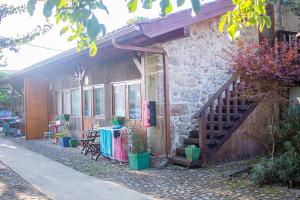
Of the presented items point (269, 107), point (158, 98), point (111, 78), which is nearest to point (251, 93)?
point (269, 107)

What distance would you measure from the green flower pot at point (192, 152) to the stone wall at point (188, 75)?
0.69m

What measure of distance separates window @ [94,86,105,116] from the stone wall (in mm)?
2732

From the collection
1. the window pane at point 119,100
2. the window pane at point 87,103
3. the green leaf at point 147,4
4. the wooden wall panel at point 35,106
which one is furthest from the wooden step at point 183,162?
the wooden wall panel at point 35,106

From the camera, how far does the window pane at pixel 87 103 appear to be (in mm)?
11904

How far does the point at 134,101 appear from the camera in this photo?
9406mm

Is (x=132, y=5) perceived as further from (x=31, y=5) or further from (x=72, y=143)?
(x=72, y=143)

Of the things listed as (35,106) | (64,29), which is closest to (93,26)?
(64,29)

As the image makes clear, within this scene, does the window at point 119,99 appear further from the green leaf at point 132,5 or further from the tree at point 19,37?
the green leaf at point 132,5

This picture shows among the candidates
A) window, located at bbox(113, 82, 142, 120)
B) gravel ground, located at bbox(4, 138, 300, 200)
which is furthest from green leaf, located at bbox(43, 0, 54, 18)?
window, located at bbox(113, 82, 142, 120)

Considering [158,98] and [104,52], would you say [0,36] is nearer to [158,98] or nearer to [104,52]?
[104,52]

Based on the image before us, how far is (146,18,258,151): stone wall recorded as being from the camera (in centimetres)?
838

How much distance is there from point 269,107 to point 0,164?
6.42 m

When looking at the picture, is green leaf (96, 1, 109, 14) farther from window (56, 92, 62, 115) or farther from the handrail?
window (56, 92, 62, 115)

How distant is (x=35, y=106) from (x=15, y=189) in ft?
30.7
